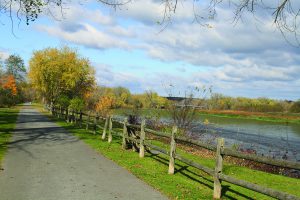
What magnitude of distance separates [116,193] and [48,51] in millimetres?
46545

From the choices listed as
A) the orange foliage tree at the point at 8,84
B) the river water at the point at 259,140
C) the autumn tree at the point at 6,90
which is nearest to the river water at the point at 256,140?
the river water at the point at 259,140

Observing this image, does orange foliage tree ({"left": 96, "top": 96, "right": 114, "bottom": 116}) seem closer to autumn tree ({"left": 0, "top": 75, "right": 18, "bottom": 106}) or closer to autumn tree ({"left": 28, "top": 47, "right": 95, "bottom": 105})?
autumn tree ({"left": 28, "top": 47, "right": 95, "bottom": 105})

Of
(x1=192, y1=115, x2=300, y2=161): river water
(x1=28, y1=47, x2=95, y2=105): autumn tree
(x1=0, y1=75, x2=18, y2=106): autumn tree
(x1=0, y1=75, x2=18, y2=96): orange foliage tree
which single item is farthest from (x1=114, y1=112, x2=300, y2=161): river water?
(x1=0, y1=75, x2=18, y2=96): orange foliage tree

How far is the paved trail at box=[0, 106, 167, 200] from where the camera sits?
828 centimetres

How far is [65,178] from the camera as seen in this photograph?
32.5ft

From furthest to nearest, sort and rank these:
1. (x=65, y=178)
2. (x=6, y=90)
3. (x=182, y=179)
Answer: (x=6, y=90), (x=182, y=179), (x=65, y=178)

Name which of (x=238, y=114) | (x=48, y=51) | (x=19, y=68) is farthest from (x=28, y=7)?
(x=19, y=68)

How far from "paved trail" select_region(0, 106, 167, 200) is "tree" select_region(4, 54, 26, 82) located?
98.2 meters

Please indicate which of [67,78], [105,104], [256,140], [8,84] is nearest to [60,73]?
[67,78]

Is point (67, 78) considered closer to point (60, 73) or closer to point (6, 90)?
point (60, 73)

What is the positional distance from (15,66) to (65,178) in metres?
105

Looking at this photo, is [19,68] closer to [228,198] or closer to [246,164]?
[246,164]

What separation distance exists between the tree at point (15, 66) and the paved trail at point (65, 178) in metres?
98.2

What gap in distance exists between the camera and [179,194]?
8.71 m
